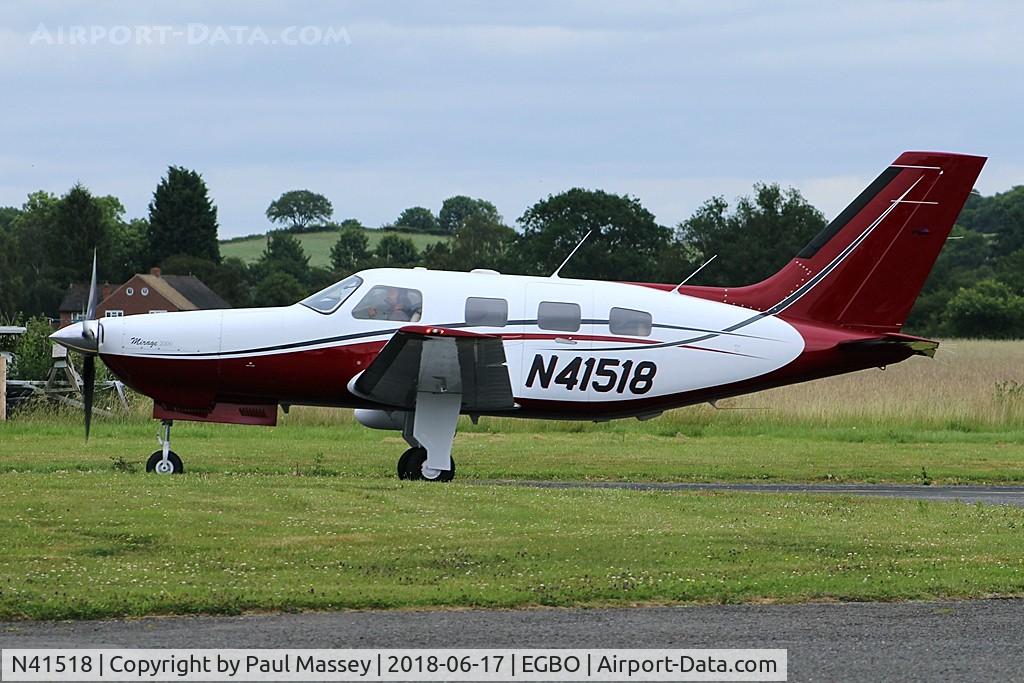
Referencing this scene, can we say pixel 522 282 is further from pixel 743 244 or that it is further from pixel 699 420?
pixel 743 244

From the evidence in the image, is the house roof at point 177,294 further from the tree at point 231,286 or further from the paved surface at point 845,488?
the paved surface at point 845,488

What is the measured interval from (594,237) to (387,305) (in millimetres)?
46930

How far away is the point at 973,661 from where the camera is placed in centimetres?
838

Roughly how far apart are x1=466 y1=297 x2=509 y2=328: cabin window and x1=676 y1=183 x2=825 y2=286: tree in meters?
39.5

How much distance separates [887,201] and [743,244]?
41.6m

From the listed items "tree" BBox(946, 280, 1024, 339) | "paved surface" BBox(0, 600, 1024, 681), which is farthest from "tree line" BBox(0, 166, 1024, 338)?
"paved surface" BBox(0, 600, 1024, 681)

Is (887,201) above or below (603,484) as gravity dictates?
above

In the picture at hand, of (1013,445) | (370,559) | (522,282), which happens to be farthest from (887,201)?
(370,559)

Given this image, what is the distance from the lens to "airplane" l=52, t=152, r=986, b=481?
58.8ft

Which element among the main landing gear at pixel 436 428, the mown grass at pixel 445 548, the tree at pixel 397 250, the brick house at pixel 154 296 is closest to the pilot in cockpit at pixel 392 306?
the main landing gear at pixel 436 428

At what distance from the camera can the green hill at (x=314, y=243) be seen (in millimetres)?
122125

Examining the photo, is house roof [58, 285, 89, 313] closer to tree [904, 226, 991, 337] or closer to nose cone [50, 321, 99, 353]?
tree [904, 226, 991, 337]

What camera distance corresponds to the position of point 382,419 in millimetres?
19078

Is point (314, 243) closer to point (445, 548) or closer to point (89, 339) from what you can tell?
point (89, 339)
